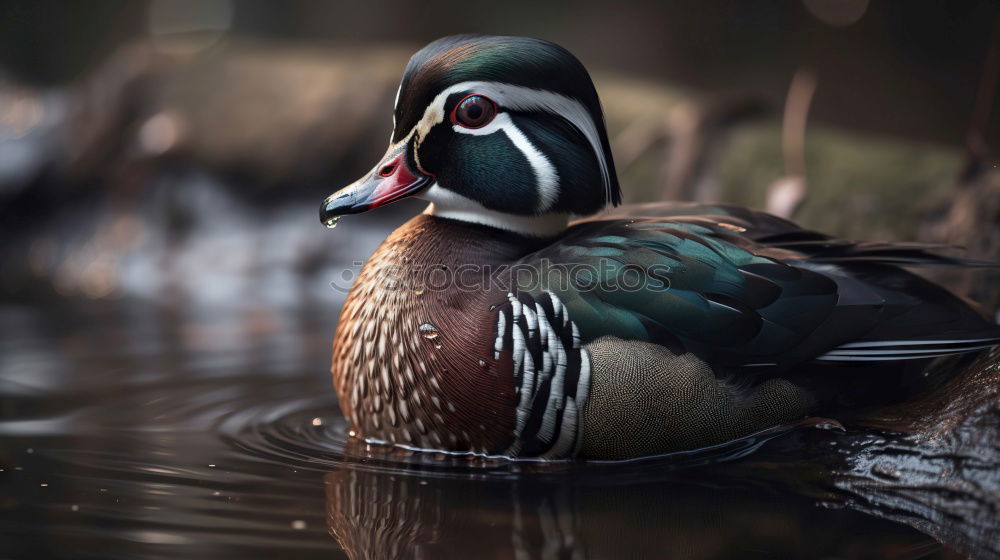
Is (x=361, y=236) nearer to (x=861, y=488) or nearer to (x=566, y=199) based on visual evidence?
(x=566, y=199)

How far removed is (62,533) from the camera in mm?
2598

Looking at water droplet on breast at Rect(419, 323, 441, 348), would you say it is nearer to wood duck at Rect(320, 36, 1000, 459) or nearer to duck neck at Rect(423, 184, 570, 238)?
wood duck at Rect(320, 36, 1000, 459)

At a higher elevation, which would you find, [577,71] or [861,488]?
[577,71]

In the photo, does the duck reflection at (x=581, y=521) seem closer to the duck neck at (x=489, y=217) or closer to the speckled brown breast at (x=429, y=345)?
the speckled brown breast at (x=429, y=345)

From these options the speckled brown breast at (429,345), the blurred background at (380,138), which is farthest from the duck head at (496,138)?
the blurred background at (380,138)

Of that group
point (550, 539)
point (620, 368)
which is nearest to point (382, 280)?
point (620, 368)

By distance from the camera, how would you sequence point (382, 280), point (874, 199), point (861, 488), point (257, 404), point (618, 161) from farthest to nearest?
point (618, 161), point (874, 199), point (257, 404), point (382, 280), point (861, 488)

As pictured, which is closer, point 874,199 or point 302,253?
point 874,199

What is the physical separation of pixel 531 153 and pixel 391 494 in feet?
3.87

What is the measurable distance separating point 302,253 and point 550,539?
459 centimetres

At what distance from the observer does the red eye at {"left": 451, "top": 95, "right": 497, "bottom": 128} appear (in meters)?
3.22

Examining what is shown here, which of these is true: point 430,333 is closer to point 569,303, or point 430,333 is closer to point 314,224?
point 569,303

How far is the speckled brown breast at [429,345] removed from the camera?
3.13 m

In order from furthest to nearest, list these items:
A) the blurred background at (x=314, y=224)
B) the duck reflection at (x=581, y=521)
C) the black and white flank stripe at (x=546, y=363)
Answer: the black and white flank stripe at (x=546, y=363) → the blurred background at (x=314, y=224) → the duck reflection at (x=581, y=521)
